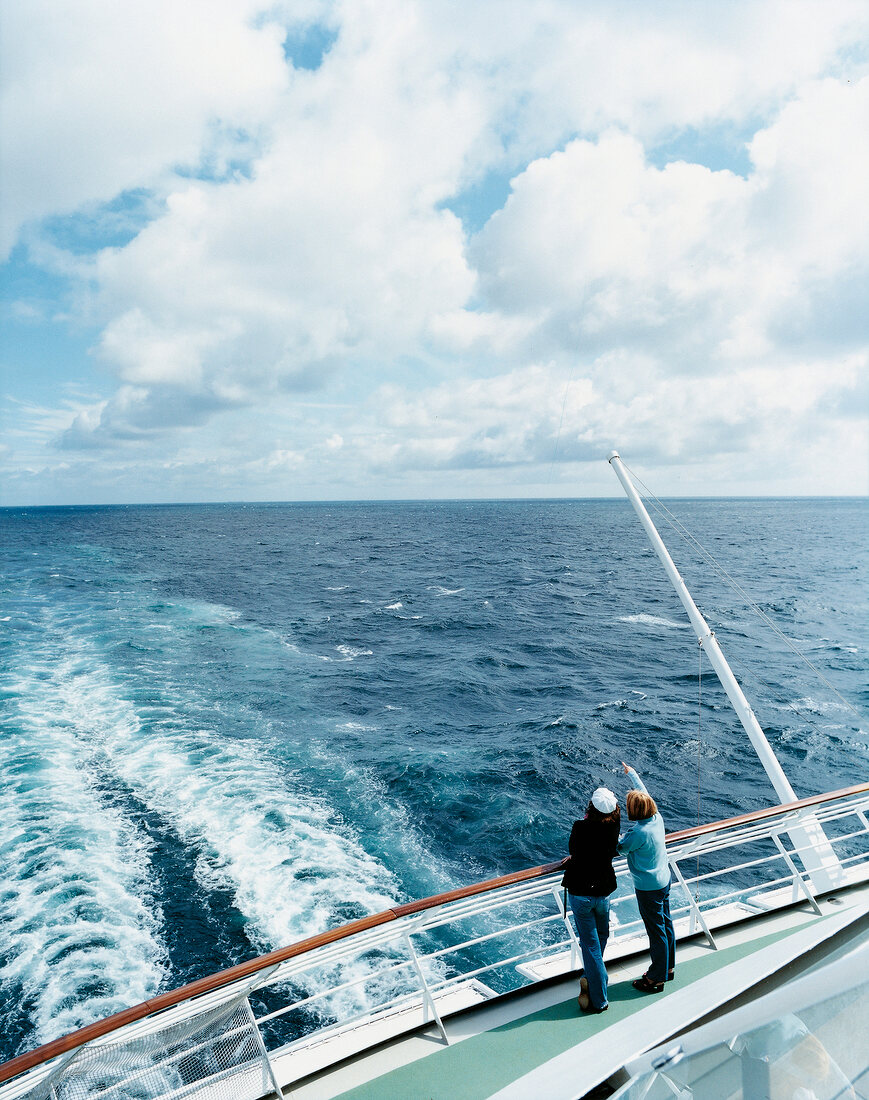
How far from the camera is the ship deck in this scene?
3.29m

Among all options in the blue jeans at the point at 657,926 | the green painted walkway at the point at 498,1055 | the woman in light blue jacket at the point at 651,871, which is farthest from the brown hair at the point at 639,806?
the green painted walkway at the point at 498,1055

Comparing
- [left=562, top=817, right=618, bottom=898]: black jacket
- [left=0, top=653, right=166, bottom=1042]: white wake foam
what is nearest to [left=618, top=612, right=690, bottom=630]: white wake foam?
[left=0, top=653, right=166, bottom=1042]: white wake foam

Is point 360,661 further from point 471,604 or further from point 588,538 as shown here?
point 588,538

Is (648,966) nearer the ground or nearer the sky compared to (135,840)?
nearer the ground

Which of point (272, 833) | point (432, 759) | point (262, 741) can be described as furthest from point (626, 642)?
point (272, 833)

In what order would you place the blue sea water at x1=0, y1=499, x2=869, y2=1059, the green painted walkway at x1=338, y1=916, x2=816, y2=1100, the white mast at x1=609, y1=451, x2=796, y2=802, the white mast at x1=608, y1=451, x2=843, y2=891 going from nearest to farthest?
1. the green painted walkway at x1=338, y1=916, x2=816, y2=1100
2. the white mast at x1=608, y1=451, x2=843, y2=891
3. the white mast at x1=609, y1=451, x2=796, y2=802
4. the blue sea water at x1=0, y1=499, x2=869, y2=1059

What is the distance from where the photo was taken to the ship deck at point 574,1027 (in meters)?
3.29

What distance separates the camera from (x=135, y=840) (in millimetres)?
12391

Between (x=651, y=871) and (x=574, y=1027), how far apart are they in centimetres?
126

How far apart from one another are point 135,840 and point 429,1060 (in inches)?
401

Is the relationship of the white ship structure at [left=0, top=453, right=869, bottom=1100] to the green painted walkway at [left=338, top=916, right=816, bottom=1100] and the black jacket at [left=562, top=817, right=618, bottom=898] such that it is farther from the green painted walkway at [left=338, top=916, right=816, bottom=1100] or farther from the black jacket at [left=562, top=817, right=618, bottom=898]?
the black jacket at [left=562, top=817, right=618, bottom=898]

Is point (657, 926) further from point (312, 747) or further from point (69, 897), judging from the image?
point (312, 747)

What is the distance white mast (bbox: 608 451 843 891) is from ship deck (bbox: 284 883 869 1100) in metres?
0.75

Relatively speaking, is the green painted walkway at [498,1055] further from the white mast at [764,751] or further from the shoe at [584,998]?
the white mast at [764,751]
